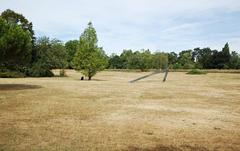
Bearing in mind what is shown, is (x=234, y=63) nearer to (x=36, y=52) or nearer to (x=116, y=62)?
(x=116, y=62)

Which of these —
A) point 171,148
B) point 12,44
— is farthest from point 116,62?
point 171,148

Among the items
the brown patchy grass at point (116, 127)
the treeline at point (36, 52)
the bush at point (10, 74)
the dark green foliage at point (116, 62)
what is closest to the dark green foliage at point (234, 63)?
the dark green foliage at point (116, 62)

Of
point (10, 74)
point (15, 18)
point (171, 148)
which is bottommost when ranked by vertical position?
point (171, 148)

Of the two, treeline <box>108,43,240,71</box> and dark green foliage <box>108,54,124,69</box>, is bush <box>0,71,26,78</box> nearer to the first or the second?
treeline <box>108,43,240,71</box>

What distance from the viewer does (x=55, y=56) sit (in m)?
51.4

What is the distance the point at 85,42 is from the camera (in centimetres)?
4094

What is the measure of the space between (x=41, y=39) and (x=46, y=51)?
9.50 feet

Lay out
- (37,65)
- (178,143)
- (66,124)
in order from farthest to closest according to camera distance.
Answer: (37,65)
(66,124)
(178,143)

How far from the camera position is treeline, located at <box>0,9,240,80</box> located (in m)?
24.1

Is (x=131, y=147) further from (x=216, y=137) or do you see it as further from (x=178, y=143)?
(x=216, y=137)

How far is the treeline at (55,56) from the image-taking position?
2414 centimetres

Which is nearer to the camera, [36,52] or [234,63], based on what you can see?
[36,52]

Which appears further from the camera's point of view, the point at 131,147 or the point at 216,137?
the point at 216,137

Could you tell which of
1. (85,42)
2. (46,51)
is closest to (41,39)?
(46,51)
